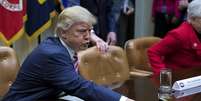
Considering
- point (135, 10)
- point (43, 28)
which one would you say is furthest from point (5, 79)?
point (135, 10)

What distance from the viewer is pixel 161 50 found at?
297 centimetres

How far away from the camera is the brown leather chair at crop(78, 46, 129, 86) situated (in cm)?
277

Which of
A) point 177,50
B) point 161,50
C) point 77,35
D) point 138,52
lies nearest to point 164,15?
point 138,52

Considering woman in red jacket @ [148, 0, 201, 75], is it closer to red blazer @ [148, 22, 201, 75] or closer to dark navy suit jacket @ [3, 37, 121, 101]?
red blazer @ [148, 22, 201, 75]

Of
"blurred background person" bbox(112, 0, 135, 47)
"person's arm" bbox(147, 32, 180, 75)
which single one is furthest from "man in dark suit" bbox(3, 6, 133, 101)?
"blurred background person" bbox(112, 0, 135, 47)

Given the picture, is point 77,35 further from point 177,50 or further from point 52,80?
point 177,50

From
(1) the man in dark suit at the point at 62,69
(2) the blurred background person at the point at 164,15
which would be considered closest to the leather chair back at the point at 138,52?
(1) the man in dark suit at the point at 62,69

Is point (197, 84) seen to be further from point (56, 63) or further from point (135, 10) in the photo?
point (135, 10)

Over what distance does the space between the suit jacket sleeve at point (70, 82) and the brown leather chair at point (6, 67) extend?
2.64 feet

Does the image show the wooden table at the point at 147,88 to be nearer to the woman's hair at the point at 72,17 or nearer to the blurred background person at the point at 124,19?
the woman's hair at the point at 72,17

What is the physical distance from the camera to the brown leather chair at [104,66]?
9.07ft

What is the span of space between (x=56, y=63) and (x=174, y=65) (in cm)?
140

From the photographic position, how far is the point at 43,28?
4117 mm

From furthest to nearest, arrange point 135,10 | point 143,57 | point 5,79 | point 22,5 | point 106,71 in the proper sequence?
point 135,10
point 22,5
point 143,57
point 106,71
point 5,79
